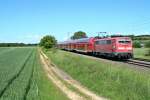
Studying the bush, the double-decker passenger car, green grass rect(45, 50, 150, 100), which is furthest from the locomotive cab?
the bush

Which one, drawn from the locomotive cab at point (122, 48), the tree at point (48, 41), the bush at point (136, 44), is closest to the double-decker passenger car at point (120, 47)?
the locomotive cab at point (122, 48)

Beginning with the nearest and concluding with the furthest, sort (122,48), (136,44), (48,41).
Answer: (122,48) < (48,41) < (136,44)

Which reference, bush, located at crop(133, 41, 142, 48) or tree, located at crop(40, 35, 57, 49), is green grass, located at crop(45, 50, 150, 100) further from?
bush, located at crop(133, 41, 142, 48)

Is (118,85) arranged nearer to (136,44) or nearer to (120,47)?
(120,47)

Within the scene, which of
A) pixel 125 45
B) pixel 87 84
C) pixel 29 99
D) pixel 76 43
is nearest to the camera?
pixel 29 99

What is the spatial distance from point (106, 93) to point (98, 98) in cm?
76

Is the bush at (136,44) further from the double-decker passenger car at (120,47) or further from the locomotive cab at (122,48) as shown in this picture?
the locomotive cab at (122,48)

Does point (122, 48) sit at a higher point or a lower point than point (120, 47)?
lower

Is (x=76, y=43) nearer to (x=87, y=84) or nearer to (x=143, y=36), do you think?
(x=143, y=36)

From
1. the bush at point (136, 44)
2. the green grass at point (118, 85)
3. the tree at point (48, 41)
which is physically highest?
the tree at point (48, 41)

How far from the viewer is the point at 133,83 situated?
18250 millimetres

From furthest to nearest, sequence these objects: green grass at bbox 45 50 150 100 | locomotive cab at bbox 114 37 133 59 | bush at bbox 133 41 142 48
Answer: bush at bbox 133 41 142 48
locomotive cab at bbox 114 37 133 59
green grass at bbox 45 50 150 100

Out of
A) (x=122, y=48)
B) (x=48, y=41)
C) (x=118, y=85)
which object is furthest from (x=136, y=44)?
(x=118, y=85)

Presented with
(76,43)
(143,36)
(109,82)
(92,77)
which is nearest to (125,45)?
(92,77)
